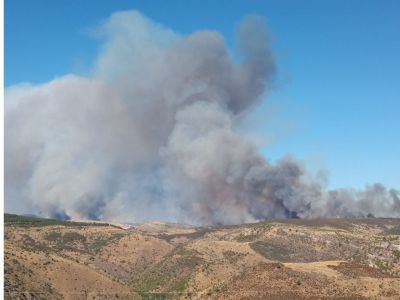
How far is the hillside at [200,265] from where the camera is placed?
76419 millimetres

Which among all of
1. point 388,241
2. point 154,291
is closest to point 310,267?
point 154,291

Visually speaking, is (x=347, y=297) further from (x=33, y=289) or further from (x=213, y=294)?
(x=33, y=289)

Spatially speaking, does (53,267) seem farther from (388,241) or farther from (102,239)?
(388,241)


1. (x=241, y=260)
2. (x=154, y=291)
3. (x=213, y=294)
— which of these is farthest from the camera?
(x=241, y=260)

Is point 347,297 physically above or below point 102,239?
below

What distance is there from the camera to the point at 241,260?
120750mm

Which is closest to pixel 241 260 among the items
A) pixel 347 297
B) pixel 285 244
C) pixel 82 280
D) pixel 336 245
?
pixel 285 244

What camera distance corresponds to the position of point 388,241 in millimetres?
137500

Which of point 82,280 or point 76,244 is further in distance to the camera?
point 76,244

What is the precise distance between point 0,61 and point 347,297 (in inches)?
2567

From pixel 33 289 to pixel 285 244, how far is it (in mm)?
76558

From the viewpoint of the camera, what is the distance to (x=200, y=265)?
114625mm

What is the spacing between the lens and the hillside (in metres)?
76.4

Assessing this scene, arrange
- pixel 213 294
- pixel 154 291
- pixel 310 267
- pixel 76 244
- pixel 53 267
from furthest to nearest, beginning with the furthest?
pixel 76 244
pixel 154 291
pixel 53 267
pixel 310 267
pixel 213 294
